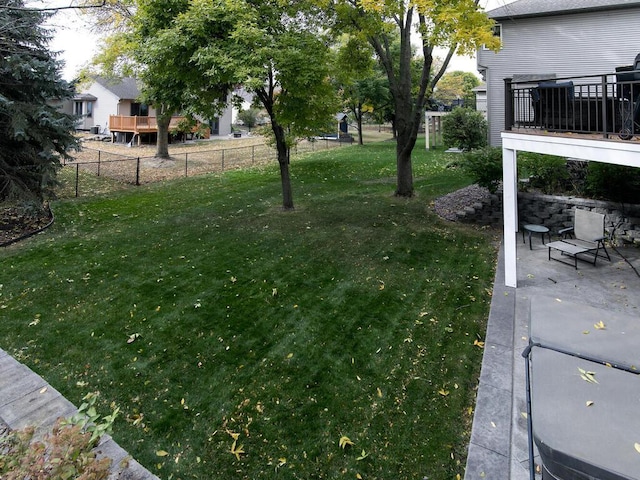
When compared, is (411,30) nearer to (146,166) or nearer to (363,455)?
(363,455)

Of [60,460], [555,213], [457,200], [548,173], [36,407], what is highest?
[548,173]

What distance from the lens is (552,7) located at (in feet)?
50.3

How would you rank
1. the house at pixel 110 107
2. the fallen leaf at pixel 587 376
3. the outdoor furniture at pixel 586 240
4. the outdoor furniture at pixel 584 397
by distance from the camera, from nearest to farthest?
the outdoor furniture at pixel 584 397
the fallen leaf at pixel 587 376
the outdoor furniture at pixel 586 240
the house at pixel 110 107

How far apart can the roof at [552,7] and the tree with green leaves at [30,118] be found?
50.7ft

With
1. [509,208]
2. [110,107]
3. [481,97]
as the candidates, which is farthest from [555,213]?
[110,107]

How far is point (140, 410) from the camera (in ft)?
13.8

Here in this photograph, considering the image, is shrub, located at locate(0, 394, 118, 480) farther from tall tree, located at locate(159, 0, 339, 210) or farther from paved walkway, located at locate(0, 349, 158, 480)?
tall tree, located at locate(159, 0, 339, 210)

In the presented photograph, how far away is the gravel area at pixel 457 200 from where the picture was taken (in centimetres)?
1122

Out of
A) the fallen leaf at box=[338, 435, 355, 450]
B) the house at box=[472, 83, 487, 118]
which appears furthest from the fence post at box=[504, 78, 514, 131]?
the house at box=[472, 83, 487, 118]

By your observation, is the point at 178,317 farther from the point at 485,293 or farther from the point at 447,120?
the point at 447,120

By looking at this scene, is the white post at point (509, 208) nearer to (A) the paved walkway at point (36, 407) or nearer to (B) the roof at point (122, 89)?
(A) the paved walkway at point (36, 407)

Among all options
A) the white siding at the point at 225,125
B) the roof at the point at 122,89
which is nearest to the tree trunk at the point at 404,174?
the roof at the point at 122,89

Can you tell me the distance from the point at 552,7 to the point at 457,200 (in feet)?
31.1

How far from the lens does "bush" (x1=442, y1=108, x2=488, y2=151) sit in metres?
22.4
